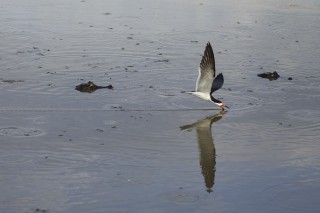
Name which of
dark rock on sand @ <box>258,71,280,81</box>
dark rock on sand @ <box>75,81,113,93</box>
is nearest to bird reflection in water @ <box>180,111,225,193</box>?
dark rock on sand @ <box>75,81,113,93</box>

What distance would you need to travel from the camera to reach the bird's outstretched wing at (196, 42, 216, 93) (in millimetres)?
12406

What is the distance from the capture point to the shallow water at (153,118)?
8.62 meters

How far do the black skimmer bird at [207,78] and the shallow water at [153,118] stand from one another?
0.27 meters

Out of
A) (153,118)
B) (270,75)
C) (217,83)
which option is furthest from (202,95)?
(270,75)

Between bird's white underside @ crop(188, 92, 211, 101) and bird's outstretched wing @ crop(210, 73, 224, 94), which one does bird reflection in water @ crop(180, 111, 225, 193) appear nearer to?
bird's white underside @ crop(188, 92, 211, 101)

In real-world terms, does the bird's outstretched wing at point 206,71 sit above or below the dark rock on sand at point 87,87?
above

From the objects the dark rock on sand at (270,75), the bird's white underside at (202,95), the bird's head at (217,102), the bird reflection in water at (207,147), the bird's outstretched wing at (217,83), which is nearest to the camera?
the bird reflection in water at (207,147)

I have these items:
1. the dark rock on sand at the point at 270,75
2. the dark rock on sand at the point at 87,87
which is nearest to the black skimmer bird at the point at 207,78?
the dark rock on sand at the point at 87,87

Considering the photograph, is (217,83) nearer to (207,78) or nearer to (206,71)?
(207,78)

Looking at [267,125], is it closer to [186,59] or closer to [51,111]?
[51,111]

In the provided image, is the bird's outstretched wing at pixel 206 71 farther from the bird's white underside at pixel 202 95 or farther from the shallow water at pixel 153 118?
the shallow water at pixel 153 118

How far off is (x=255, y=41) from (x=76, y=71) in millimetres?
5685

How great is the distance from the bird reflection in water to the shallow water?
0.08 ft

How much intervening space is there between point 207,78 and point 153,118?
1.39 meters
